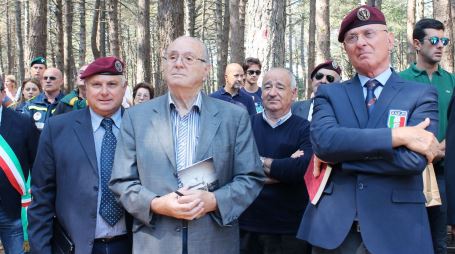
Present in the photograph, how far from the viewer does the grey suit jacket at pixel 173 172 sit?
9.37 feet

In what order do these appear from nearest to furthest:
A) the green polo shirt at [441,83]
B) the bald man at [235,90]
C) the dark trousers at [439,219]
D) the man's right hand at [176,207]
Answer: the man's right hand at [176,207]
the dark trousers at [439,219]
the green polo shirt at [441,83]
the bald man at [235,90]

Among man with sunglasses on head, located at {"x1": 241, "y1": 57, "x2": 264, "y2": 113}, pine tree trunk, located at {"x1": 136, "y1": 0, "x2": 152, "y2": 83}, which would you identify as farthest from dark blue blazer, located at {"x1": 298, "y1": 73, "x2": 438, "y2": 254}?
pine tree trunk, located at {"x1": 136, "y1": 0, "x2": 152, "y2": 83}

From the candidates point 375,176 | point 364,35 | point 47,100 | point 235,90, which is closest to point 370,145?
point 375,176

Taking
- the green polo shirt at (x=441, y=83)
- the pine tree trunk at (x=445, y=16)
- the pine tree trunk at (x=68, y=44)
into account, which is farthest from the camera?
the pine tree trunk at (x=68, y=44)

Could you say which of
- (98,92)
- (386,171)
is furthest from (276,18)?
(386,171)

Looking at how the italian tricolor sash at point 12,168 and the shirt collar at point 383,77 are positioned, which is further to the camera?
the italian tricolor sash at point 12,168

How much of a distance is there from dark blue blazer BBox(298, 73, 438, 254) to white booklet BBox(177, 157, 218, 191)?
642mm

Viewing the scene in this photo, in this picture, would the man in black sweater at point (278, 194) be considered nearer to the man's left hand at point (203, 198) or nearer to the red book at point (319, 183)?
the red book at point (319, 183)

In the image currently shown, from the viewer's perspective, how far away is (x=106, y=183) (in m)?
3.24

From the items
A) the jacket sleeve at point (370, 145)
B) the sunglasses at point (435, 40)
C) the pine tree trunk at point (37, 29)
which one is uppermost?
the pine tree trunk at point (37, 29)

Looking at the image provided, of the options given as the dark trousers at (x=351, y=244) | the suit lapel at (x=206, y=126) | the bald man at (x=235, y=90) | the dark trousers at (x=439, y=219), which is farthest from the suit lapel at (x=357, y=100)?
the bald man at (x=235, y=90)

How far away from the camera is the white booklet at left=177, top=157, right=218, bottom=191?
2.82 metres

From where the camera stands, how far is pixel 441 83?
478 cm

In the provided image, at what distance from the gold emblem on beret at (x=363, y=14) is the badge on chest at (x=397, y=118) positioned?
1.94 feet
